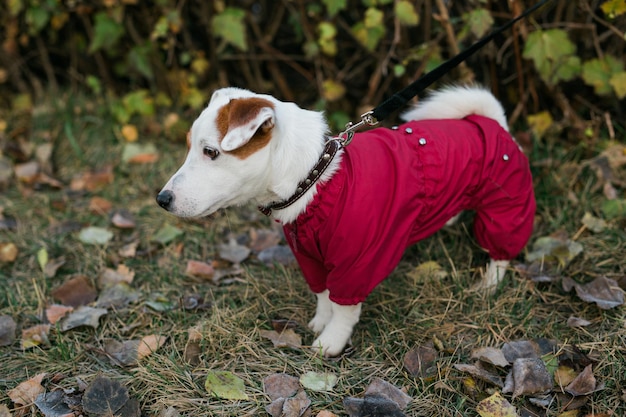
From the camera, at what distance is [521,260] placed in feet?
9.55

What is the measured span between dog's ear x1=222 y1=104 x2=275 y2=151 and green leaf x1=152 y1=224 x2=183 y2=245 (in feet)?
4.38

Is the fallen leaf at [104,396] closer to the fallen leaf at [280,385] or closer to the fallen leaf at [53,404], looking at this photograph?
the fallen leaf at [53,404]

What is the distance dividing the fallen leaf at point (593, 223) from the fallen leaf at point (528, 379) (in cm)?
105

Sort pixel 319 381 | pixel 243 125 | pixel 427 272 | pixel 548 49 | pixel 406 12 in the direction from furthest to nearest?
pixel 406 12
pixel 548 49
pixel 427 272
pixel 319 381
pixel 243 125

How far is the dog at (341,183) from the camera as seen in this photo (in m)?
2.04

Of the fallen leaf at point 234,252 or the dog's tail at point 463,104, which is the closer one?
the dog's tail at point 463,104

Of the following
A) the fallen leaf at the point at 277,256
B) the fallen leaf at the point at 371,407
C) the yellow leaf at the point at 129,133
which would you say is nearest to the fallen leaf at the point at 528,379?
the fallen leaf at the point at 371,407

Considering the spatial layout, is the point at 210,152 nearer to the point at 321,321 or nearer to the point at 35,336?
the point at 321,321

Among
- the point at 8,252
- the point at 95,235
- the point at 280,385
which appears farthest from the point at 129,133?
the point at 280,385

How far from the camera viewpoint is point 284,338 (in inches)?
97.7

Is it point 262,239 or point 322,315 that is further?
point 262,239

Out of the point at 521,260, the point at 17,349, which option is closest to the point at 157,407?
the point at 17,349

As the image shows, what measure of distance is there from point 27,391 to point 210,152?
1.12 metres

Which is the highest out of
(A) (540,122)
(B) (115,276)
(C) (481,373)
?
(B) (115,276)
